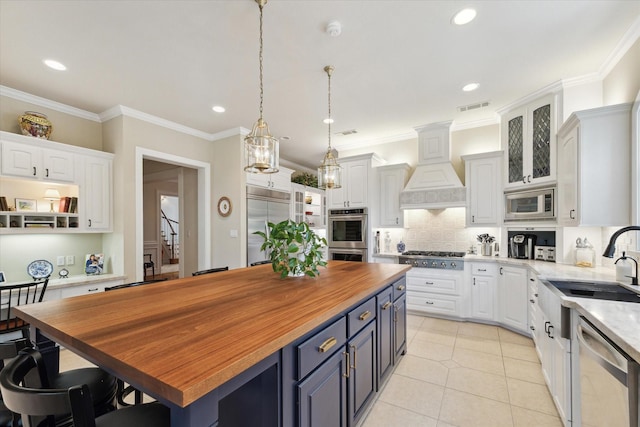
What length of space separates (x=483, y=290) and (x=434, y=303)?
2.14 ft

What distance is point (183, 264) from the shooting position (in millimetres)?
5191

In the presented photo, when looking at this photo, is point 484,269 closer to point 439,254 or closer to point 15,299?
point 439,254

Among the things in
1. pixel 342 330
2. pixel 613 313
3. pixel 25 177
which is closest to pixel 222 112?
pixel 25 177

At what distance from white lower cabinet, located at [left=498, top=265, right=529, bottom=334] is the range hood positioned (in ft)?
3.57

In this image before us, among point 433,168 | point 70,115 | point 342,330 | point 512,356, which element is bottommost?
point 512,356

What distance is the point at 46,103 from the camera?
3346mm

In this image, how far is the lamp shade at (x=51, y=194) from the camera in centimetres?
329

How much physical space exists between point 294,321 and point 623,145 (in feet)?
10.00

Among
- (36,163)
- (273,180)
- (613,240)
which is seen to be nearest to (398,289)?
(613,240)

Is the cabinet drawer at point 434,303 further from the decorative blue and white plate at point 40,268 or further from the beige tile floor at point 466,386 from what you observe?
the decorative blue and white plate at point 40,268

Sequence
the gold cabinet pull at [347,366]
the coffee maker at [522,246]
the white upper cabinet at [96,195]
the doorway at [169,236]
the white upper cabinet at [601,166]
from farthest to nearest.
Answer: the doorway at [169,236] < the coffee maker at [522,246] < the white upper cabinet at [96,195] < the white upper cabinet at [601,166] < the gold cabinet pull at [347,366]

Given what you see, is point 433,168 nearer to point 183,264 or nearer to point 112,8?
point 112,8

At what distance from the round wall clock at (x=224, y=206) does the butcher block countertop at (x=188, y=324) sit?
2.65 m

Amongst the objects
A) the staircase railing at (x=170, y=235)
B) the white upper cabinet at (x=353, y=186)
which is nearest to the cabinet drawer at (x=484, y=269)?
the white upper cabinet at (x=353, y=186)
